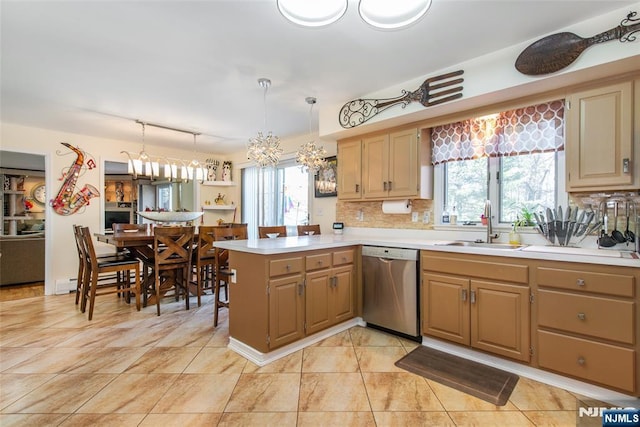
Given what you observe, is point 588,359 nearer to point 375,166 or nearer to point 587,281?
point 587,281

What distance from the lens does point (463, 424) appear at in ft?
5.49

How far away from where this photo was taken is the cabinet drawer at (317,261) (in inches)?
102

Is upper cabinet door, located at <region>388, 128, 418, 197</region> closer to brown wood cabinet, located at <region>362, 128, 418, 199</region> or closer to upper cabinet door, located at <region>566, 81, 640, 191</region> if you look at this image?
brown wood cabinet, located at <region>362, 128, 418, 199</region>

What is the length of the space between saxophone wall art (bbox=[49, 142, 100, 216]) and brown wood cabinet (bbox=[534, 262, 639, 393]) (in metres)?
5.82

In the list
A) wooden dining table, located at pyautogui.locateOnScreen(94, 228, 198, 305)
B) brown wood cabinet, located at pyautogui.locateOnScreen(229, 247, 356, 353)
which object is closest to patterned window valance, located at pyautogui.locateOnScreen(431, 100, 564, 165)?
brown wood cabinet, located at pyautogui.locateOnScreen(229, 247, 356, 353)

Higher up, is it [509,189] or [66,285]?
[509,189]

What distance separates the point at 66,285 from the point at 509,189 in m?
5.97

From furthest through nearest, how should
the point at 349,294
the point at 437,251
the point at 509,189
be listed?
the point at 349,294
the point at 509,189
the point at 437,251

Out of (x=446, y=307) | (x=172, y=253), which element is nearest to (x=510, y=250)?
(x=446, y=307)

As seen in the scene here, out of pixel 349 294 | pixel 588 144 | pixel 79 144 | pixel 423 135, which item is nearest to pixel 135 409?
pixel 349 294

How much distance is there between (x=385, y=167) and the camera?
11.0 feet

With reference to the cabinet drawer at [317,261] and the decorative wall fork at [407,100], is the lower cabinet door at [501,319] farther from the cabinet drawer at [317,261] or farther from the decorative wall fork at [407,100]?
the decorative wall fork at [407,100]

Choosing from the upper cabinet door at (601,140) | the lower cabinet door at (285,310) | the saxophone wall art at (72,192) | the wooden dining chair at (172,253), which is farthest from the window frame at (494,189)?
the saxophone wall art at (72,192)

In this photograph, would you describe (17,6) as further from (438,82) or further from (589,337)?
(589,337)
